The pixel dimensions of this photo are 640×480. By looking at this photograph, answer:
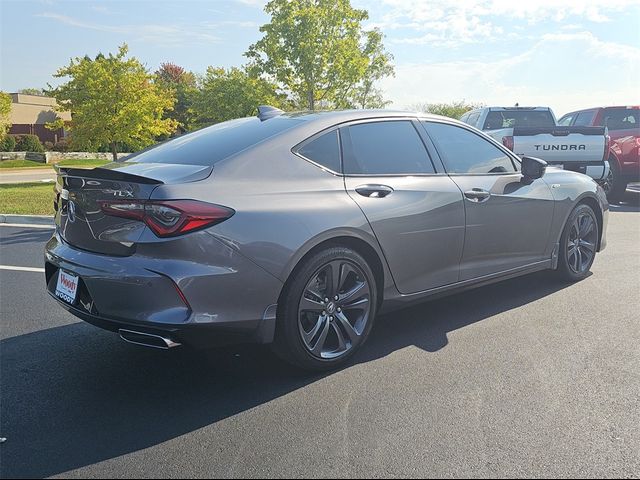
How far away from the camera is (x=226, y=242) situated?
3.10 meters

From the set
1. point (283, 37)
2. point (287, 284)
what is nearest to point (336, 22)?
point (283, 37)

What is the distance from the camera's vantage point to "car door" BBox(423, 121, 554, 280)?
4465mm

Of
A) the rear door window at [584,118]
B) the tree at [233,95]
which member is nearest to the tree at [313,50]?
the tree at [233,95]

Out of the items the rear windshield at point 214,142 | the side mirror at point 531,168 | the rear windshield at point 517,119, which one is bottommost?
the side mirror at point 531,168

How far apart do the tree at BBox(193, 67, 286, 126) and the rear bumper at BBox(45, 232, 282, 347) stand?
20457 mm

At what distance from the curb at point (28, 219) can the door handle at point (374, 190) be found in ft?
26.3

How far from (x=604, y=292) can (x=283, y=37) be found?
1933cm

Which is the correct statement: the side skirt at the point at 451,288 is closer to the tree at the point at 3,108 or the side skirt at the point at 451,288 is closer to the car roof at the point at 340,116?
the car roof at the point at 340,116

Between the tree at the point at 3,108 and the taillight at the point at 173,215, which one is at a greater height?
the tree at the point at 3,108

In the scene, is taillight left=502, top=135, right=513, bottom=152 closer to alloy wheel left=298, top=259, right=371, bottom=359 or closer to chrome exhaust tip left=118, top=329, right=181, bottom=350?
alloy wheel left=298, top=259, right=371, bottom=359

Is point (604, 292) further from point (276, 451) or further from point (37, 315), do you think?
point (37, 315)

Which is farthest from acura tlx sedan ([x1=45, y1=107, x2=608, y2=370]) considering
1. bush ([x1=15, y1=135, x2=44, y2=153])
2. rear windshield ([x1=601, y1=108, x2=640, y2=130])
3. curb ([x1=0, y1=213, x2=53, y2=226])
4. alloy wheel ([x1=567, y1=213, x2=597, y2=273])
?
bush ([x1=15, y1=135, x2=44, y2=153])

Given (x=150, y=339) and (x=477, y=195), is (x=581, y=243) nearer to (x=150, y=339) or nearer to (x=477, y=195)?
(x=477, y=195)

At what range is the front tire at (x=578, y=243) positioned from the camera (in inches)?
216
